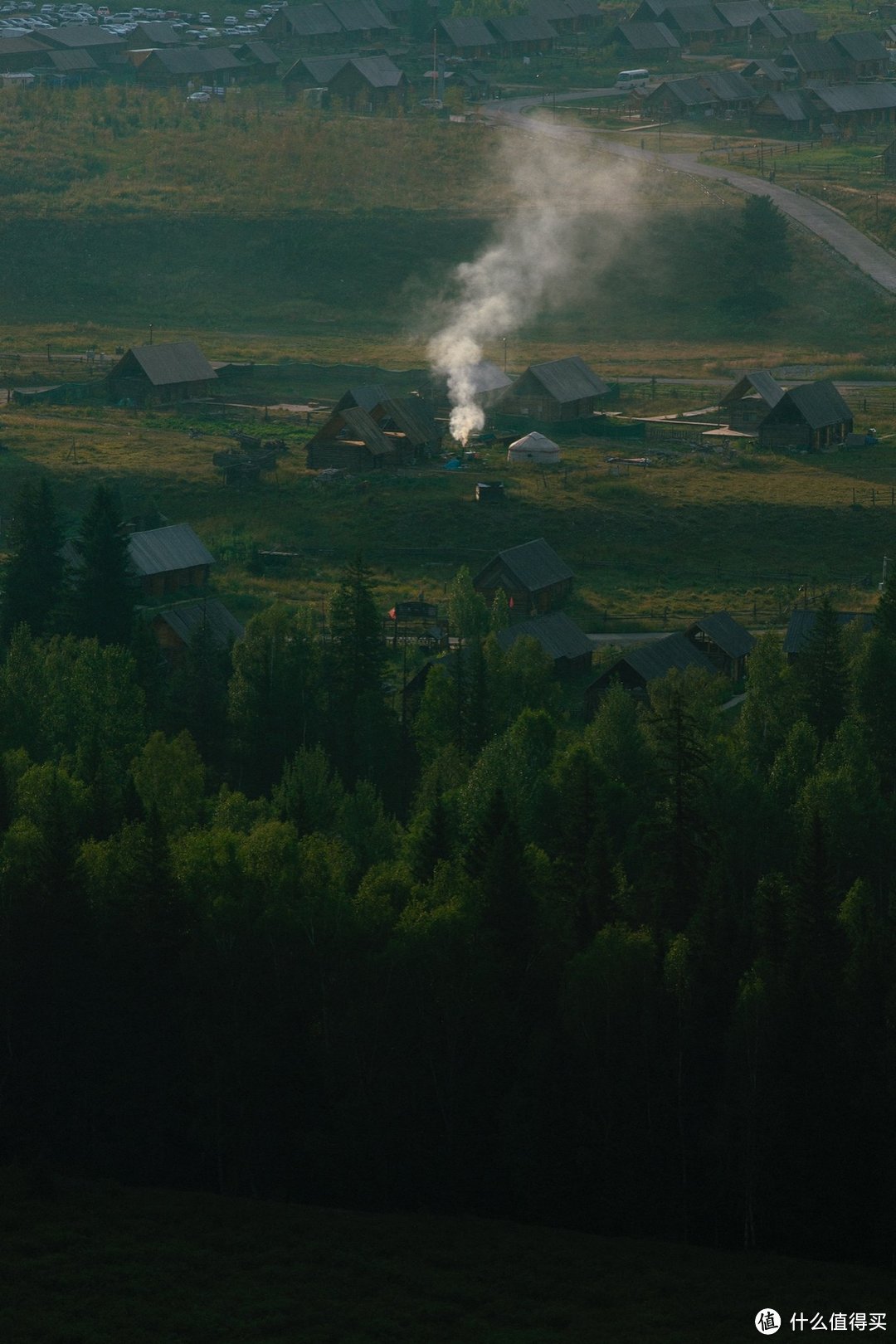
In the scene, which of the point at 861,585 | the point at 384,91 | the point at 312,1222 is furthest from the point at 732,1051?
the point at 384,91

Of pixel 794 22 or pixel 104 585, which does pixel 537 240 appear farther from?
pixel 104 585

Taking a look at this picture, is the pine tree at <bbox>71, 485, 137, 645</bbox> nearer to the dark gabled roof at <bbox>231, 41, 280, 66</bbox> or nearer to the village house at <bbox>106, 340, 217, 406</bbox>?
the village house at <bbox>106, 340, 217, 406</bbox>

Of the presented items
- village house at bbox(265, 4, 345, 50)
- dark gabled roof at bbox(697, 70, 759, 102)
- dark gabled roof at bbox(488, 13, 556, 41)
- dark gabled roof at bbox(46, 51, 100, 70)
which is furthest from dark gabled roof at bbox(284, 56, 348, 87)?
dark gabled roof at bbox(697, 70, 759, 102)

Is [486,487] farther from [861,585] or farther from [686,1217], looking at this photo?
[686,1217]

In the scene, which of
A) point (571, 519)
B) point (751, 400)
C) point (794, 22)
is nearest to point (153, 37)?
point (794, 22)

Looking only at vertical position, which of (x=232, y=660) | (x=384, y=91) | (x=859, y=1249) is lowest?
(x=859, y=1249)
